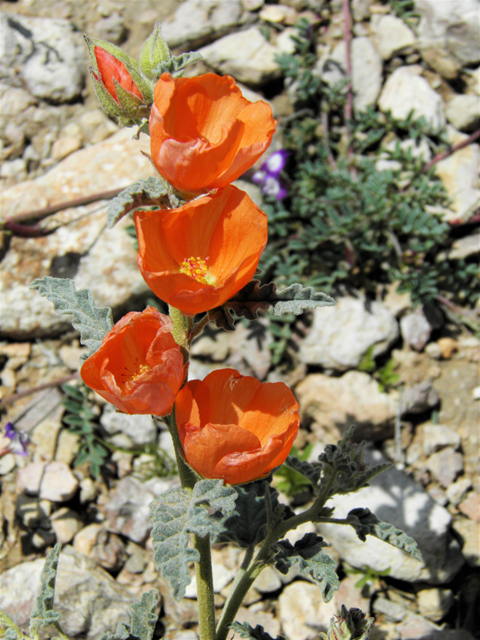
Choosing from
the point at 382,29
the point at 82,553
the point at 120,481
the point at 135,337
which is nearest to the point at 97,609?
the point at 82,553

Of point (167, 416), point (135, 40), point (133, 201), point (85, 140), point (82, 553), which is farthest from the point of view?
point (135, 40)

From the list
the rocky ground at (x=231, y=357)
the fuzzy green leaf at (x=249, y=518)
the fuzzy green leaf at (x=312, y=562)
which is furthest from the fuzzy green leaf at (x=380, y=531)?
the rocky ground at (x=231, y=357)

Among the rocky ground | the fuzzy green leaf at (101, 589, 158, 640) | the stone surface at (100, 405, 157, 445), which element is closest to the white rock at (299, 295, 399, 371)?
the rocky ground

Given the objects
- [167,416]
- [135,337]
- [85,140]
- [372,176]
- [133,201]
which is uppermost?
[133,201]

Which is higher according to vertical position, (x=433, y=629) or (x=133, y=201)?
(x=133, y=201)

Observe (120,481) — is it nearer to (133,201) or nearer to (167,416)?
(167,416)

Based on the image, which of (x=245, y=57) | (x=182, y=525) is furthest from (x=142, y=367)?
(x=245, y=57)
